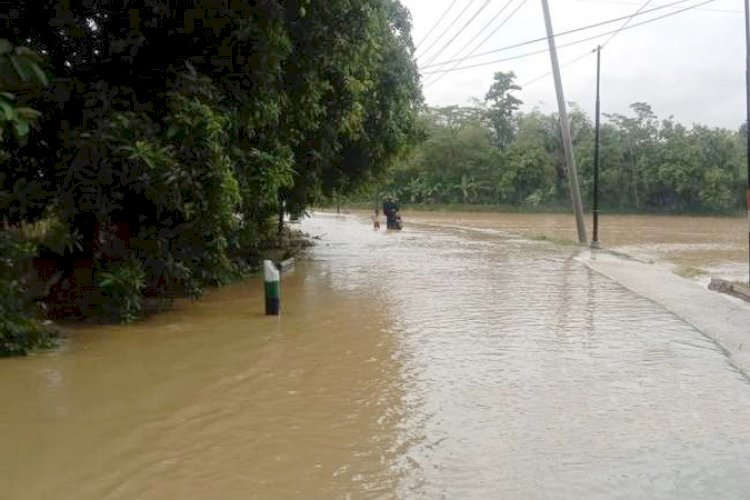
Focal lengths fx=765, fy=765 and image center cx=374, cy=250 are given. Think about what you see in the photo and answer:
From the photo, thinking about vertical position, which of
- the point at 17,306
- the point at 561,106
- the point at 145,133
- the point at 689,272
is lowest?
the point at 689,272

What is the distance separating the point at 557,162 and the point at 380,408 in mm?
63581

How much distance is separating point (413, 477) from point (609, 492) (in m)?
1.17

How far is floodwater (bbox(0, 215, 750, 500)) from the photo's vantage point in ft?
15.5

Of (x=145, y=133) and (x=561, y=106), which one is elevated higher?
(x=561, y=106)

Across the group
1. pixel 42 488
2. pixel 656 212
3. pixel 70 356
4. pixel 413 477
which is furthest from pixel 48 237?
pixel 656 212

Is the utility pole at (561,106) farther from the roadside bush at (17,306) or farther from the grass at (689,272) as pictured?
the roadside bush at (17,306)

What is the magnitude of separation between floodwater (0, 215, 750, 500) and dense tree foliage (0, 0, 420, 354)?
105 cm

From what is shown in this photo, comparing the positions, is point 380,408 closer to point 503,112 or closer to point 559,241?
point 559,241

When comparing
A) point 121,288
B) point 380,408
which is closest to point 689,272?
point 121,288

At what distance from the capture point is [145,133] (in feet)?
29.5

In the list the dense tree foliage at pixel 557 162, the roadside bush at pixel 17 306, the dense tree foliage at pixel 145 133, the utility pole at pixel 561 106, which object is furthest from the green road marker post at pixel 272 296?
the dense tree foliage at pixel 557 162

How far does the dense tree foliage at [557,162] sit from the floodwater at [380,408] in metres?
48.8

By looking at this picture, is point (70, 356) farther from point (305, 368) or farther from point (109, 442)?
point (109, 442)

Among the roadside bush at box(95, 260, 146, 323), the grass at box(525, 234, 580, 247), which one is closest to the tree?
the grass at box(525, 234, 580, 247)
